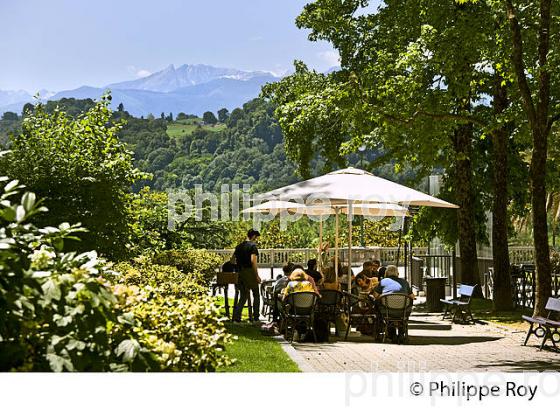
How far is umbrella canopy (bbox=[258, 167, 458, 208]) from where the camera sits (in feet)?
43.5

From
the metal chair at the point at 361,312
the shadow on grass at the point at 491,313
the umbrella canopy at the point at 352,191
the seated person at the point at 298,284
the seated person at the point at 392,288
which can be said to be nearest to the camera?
the seated person at the point at 298,284

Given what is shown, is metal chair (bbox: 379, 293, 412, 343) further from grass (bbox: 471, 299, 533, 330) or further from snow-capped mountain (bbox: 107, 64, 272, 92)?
snow-capped mountain (bbox: 107, 64, 272, 92)

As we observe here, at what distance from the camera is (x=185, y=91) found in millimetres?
92062

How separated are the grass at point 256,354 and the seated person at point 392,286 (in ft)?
5.95

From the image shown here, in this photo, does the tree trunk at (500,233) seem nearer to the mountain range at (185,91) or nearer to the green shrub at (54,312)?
the green shrub at (54,312)

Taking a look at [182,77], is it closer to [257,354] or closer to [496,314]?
[496,314]

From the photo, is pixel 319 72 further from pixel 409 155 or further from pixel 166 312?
pixel 166 312

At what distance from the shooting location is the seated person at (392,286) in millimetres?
12453

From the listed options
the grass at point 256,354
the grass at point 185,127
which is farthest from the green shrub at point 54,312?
the grass at point 185,127

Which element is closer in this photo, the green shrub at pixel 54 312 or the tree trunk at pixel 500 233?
the green shrub at pixel 54 312

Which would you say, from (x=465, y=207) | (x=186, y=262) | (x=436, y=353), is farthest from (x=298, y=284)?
(x=465, y=207)
